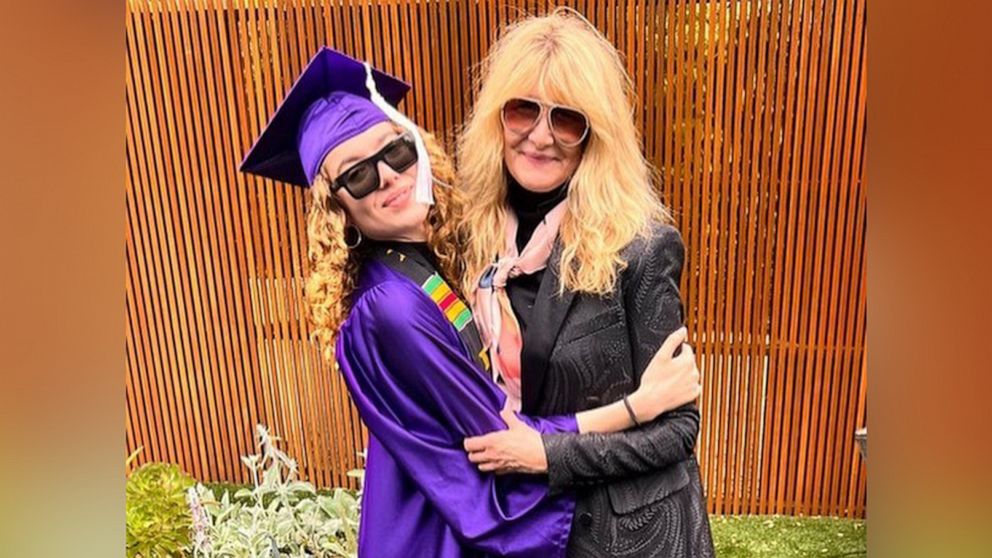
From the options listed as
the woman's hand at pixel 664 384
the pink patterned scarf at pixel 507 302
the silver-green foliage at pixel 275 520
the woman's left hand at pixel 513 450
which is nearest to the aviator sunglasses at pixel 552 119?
the pink patterned scarf at pixel 507 302

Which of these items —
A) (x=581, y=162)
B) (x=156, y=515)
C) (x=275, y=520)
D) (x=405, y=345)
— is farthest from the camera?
(x=275, y=520)

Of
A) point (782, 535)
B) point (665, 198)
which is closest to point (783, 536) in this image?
point (782, 535)

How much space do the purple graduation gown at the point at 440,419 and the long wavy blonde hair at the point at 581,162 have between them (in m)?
0.16

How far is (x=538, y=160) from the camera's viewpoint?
1.46 metres

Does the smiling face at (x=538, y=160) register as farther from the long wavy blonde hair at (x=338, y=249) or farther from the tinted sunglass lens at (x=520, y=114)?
the long wavy blonde hair at (x=338, y=249)

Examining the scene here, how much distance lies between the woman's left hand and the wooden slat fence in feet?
4.19

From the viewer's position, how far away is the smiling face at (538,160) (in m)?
1.44

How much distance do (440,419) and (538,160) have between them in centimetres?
43

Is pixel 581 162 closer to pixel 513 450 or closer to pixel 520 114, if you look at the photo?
pixel 520 114
